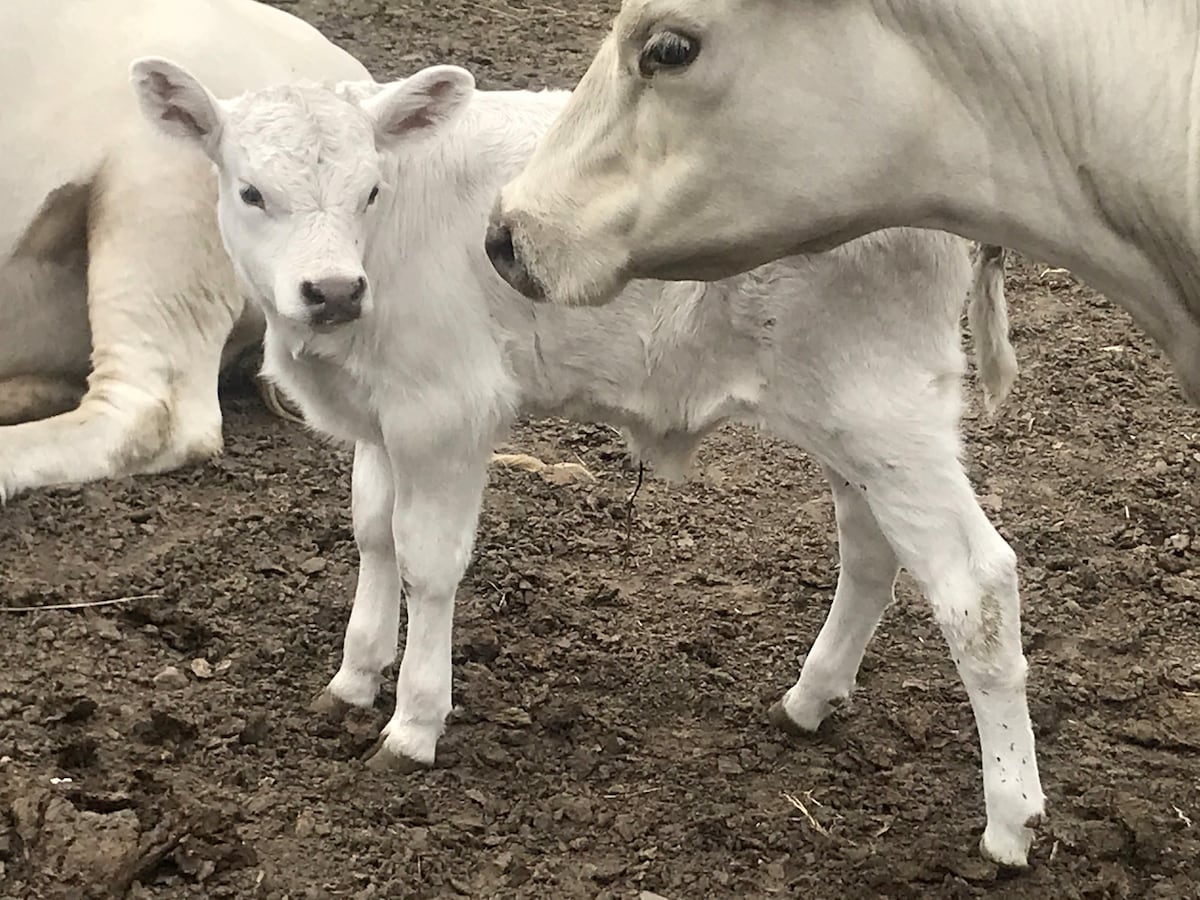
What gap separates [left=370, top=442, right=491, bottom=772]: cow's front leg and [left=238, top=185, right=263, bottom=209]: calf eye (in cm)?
50

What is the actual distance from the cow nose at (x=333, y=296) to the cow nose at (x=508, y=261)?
1.13ft

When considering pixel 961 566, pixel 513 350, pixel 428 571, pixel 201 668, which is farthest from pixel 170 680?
pixel 961 566

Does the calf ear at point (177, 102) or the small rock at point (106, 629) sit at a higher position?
the calf ear at point (177, 102)

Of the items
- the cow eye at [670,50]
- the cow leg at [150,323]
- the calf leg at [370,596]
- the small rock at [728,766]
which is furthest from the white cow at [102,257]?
the cow eye at [670,50]

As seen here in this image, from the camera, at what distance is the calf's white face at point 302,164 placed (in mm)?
2250

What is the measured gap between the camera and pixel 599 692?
293 centimetres

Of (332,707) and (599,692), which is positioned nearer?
(332,707)

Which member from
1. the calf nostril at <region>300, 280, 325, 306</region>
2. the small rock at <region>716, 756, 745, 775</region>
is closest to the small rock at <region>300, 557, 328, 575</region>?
the small rock at <region>716, 756, 745, 775</region>

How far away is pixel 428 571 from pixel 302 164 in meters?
0.73

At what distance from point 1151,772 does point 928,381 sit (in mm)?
949

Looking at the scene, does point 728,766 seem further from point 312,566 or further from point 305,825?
point 312,566

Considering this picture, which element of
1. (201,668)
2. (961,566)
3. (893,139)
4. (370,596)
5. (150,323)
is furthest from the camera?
(150,323)

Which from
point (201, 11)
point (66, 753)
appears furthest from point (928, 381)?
point (201, 11)

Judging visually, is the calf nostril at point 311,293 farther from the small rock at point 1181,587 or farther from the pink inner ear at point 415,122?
the small rock at point 1181,587
